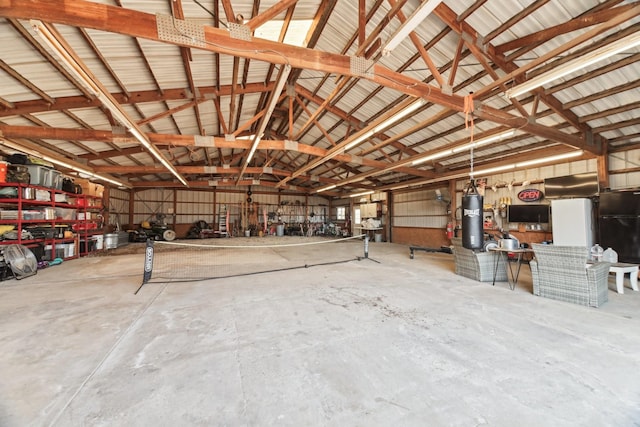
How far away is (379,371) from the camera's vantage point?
2.17 meters

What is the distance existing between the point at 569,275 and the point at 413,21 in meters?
4.47

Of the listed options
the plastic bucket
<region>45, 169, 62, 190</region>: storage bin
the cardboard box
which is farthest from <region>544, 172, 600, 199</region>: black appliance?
the cardboard box

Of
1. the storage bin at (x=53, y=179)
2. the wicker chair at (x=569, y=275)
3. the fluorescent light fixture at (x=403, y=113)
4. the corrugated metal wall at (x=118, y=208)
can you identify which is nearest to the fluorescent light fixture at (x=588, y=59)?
the fluorescent light fixture at (x=403, y=113)

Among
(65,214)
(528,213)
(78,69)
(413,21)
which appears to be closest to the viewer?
(413,21)

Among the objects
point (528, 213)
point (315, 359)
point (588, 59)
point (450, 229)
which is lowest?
point (315, 359)

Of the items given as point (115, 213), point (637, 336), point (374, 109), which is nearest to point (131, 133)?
point (374, 109)

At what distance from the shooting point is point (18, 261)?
208 inches

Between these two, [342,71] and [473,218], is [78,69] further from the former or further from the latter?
[473,218]

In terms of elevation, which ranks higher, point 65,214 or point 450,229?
point 65,214

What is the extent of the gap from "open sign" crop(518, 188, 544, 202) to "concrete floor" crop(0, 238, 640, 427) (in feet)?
14.3

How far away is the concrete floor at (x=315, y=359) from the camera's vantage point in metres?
1.71

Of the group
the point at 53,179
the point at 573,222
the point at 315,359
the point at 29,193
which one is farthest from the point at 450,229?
the point at 53,179

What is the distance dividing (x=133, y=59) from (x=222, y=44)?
3.07 metres

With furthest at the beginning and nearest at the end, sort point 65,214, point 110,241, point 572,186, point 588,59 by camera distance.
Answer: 1. point 110,241
2. point 65,214
3. point 572,186
4. point 588,59
